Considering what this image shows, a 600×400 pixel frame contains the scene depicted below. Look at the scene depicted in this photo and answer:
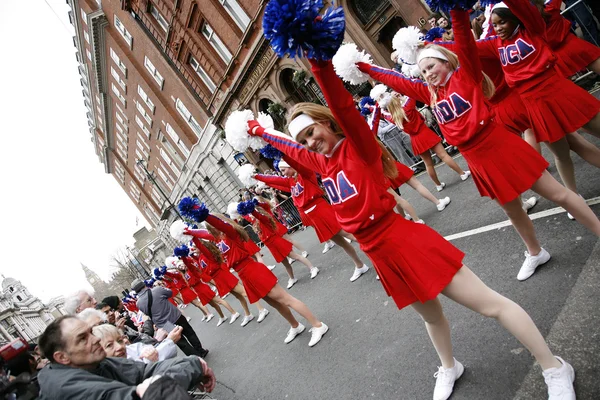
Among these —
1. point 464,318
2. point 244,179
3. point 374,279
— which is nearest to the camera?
point 464,318

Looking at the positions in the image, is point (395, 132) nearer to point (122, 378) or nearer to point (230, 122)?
point (230, 122)

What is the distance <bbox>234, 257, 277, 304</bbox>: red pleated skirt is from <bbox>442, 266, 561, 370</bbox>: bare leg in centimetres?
335

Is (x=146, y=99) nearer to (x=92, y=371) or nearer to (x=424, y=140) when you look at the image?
(x=424, y=140)

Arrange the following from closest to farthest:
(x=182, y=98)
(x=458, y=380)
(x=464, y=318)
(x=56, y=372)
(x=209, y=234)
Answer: (x=56, y=372) < (x=458, y=380) < (x=464, y=318) < (x=209, y=234) < (x=182, y=98)

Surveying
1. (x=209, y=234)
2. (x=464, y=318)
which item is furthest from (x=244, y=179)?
(x=464, y=318)

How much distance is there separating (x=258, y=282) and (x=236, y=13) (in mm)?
16430

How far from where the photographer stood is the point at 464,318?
141 inches

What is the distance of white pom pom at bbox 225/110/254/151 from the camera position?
12.6 ft

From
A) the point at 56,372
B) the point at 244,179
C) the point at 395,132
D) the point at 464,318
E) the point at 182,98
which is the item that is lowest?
the point at 464,318

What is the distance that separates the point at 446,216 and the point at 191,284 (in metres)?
6.62

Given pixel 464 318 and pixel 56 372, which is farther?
pixel 464 318

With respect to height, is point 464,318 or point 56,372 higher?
point 56,372

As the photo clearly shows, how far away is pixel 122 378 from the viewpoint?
98.7 inches

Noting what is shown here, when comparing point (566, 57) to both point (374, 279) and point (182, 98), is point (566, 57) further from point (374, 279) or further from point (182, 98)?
point (182, 98)
